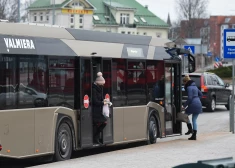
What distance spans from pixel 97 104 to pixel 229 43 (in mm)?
7621

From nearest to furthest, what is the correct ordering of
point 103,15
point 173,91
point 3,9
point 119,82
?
point 119,82
point 173,91
point 3,9
point 103,15

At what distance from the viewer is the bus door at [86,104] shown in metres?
15.8

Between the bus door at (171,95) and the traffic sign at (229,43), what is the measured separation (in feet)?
7.71

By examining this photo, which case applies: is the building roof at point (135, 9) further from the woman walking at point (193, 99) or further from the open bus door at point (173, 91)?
the woman walking at point (193, 99)

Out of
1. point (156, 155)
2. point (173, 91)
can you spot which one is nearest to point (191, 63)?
point (173, 91)

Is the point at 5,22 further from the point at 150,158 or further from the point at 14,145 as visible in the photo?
the point at 150,158

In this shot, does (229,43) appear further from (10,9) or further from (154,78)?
(10,9)

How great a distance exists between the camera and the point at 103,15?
448 ft

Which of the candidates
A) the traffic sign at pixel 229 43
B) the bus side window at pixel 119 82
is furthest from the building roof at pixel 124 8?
the bus side window at pixel 119 82

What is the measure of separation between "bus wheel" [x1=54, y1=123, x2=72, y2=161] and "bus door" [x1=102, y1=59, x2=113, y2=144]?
4.79ft

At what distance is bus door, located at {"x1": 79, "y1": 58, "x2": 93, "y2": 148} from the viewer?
624 inches

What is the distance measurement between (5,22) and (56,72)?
1660 millimetres

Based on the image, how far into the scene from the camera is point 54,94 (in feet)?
48.5

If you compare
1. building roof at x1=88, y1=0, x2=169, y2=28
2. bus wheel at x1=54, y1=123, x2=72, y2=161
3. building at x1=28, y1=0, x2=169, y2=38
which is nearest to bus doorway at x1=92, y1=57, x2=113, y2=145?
bus wheel at x1=54, y1=123, x2=72, y2=161
